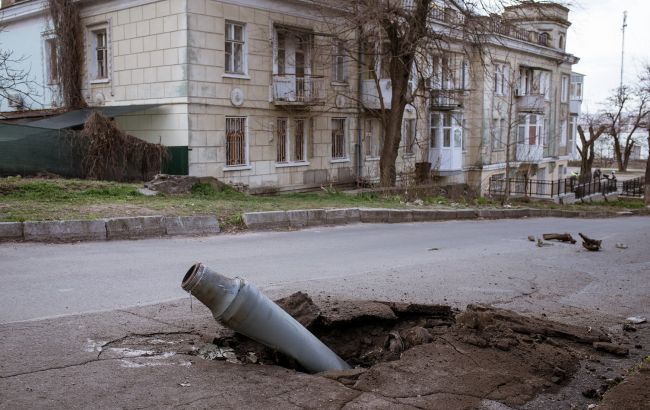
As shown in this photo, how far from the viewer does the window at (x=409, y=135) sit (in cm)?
3212

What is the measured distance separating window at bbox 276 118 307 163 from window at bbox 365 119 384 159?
14.6ft

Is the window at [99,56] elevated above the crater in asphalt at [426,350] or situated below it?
above

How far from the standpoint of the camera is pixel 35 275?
7.90 metres

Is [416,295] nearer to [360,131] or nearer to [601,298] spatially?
[601,298]

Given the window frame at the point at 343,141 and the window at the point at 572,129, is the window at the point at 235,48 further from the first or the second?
the window at the point at 572,129

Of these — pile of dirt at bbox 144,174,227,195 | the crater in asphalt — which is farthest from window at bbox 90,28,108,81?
the crater in asphalt

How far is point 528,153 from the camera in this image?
41.6 meters

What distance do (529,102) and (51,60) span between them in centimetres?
2880

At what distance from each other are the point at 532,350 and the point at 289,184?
64.3ft

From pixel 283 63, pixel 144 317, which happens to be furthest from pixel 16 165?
pixel 144 317

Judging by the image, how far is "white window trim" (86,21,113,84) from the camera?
914 inches

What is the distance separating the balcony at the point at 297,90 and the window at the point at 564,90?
29728 millimetres

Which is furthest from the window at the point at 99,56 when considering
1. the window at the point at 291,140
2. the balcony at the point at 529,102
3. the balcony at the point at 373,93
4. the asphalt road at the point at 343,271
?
the balcony at the point at 529,102

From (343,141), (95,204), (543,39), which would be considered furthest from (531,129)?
(95,204)
